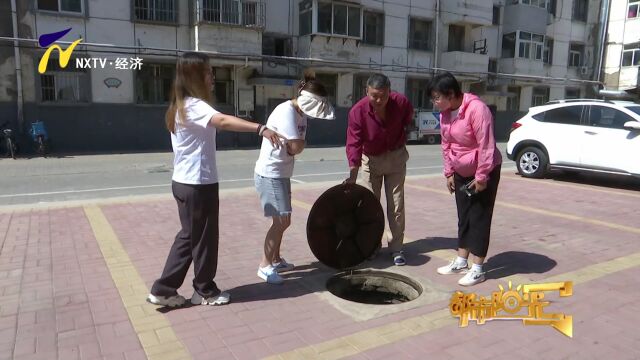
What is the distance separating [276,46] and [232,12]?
3.06 meters

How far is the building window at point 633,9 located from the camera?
32.6m

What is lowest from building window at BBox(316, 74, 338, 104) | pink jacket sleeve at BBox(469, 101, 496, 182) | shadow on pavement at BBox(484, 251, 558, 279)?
shadow on pavement at BBox(484, 251, 558, 279)

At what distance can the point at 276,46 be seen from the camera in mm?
22812

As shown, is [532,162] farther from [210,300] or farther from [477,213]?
[210,300]

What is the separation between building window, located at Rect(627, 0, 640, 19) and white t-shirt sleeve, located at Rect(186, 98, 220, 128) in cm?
3746

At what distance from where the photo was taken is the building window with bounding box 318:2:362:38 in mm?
22547

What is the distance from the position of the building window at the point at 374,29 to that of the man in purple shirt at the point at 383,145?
21.0m

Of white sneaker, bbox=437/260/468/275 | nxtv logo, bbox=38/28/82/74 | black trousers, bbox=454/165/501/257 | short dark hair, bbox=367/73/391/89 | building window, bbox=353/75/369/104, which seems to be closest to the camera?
black trousers, bbox=454/165/501/257

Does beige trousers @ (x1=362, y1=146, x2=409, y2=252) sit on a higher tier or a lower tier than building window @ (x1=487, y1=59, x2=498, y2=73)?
lower

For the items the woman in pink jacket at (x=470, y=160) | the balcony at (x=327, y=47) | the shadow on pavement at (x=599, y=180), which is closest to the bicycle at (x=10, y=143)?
the balcony at (x=327, y=47)

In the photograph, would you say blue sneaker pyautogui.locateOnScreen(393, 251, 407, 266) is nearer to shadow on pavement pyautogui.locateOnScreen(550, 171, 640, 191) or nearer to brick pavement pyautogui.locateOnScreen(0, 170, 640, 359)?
brick pavement pyautogui.locateOnScreen(0, 170, 640, 359)

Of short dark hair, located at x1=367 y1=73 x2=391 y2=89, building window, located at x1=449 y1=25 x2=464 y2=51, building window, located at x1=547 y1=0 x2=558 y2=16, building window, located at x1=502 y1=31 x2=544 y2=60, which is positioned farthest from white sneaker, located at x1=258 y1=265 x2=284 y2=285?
building window, located at x1=547 y1=0 x2=558 y2=16

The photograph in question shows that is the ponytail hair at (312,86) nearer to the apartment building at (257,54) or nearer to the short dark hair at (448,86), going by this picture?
the short dark hair at (448,86)

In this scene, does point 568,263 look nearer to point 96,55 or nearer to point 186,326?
point 186,326
